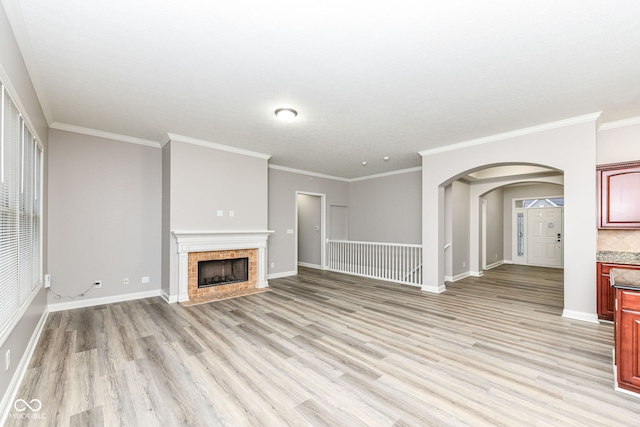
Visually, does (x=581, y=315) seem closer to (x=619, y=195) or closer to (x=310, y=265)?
(x=619, y=195)

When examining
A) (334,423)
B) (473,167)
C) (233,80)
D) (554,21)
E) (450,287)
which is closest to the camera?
(334,423)

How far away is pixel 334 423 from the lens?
184 cm

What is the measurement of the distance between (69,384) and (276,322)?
2049 millimetres

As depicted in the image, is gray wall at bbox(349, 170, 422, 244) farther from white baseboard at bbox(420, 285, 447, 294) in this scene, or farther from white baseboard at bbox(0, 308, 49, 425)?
white baseboard at bbox(0, 308, 49, 425)

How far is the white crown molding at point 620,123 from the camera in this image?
3.78 metres

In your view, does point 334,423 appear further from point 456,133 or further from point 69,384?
point 456,133

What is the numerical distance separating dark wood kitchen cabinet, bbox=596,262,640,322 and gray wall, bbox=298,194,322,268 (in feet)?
18.9

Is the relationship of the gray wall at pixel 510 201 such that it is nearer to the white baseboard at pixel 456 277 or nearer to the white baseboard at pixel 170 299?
the white baseboard at pixel 456 277

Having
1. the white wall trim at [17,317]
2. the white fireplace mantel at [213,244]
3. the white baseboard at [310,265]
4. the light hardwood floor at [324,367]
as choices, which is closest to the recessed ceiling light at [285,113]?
the white fireplace mantel at [213,244]

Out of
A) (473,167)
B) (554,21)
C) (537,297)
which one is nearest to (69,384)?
(554,21)

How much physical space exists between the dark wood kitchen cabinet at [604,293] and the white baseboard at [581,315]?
0.20ft

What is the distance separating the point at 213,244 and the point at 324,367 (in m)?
3.27

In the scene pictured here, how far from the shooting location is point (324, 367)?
2555 mm

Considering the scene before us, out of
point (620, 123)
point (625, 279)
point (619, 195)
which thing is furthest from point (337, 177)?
point (625, 279)
